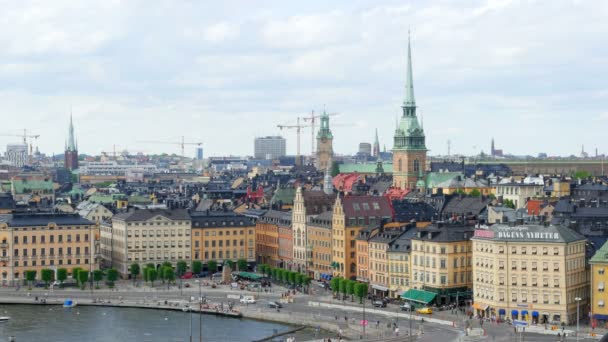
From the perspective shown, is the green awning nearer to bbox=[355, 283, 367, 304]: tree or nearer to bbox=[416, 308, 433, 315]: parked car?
bbox=[416, 308, 433, 315]: parked car

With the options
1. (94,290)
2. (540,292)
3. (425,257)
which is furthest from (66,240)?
(540,292)

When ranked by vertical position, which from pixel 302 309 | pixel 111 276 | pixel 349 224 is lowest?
pixel 302 309

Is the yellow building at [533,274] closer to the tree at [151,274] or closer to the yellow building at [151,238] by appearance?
the tree at [151,274]

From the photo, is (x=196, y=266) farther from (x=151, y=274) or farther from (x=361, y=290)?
(x=361, y=290)

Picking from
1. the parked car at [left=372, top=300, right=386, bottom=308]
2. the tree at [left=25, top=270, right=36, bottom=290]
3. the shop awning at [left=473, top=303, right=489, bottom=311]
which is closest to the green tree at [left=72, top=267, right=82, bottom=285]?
the tree at [left=25, top=270, right=36, bottom=290]

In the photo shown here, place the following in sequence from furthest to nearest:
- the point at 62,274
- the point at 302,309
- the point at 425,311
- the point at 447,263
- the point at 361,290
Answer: the point at 62,274
the point at 361,290
the point at 302,309
the point at 447,263
the point at 425,311

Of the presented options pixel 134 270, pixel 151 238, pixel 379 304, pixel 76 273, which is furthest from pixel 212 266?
pixel 379 304

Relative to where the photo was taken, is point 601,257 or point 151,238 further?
point 151,238
